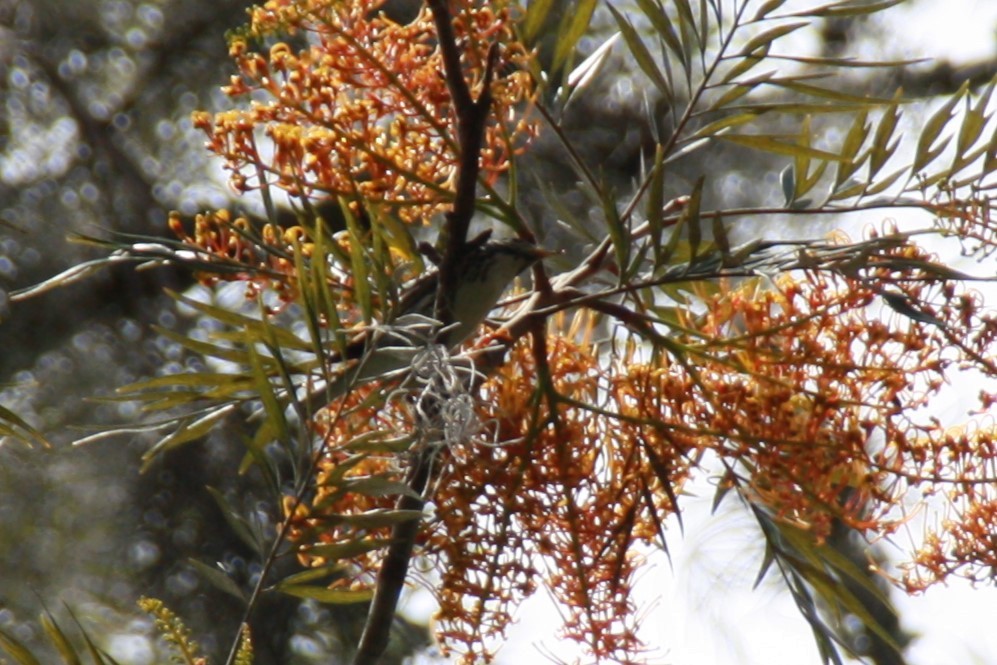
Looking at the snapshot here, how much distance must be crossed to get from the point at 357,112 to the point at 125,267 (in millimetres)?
1589

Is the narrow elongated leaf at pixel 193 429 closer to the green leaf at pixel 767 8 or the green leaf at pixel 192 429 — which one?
the green leaf at pixel 192 429

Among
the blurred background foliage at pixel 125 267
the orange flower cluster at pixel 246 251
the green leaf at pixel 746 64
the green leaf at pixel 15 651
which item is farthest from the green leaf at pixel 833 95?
the blurred background foliage at pixel 125 267

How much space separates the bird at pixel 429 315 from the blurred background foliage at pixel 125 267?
1102mm

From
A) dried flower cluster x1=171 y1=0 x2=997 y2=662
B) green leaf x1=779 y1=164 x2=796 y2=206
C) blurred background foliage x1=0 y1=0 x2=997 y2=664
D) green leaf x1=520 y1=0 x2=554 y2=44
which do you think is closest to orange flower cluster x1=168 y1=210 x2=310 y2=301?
dried flower cluster x1=171 y1=0 x2=997 y2=662

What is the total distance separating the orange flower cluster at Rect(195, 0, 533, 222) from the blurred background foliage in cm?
110

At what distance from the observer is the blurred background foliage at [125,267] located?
198 cm

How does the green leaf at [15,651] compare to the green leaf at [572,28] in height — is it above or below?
below

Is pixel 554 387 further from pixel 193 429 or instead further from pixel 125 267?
pixel 125 267

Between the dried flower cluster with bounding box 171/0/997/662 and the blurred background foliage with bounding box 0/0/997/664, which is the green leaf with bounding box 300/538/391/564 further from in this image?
the blurred background foliage with bounding box 0/0/997/664

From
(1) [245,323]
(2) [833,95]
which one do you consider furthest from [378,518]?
(2) [833,95]

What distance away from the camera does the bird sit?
62cm

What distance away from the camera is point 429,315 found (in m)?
0.75

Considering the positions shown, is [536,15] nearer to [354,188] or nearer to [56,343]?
[354,188]

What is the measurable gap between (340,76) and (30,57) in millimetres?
1762
